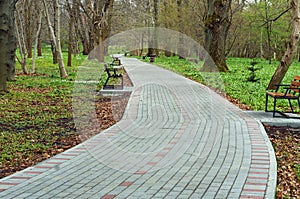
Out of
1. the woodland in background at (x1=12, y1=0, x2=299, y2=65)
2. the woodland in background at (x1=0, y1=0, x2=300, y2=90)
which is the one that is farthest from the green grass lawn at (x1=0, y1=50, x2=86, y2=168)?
the woodland in background at (x1=12, y1=0, x2=299, y2=65)

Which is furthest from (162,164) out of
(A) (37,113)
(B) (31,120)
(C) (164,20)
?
(C) (164,20)

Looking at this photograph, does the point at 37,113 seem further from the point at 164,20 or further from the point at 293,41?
the point at 164,20

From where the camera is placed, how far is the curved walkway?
455 centimetres

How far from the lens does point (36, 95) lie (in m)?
12.4

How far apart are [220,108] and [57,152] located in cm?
504

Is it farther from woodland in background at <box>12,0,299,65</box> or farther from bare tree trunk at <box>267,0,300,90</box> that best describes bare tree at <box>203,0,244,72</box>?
woodland in background at <box>12,0,299,65</box>

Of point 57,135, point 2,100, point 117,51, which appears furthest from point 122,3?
point 57,135

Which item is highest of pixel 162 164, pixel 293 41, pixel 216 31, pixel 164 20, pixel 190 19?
pixel 164 20

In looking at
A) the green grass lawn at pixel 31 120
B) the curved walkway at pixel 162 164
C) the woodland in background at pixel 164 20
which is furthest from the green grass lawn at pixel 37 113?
the woodland in background at pixel 164 20

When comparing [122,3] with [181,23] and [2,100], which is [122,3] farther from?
[2,100]

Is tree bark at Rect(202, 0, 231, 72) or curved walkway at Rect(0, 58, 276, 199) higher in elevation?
tree bark at Rect(202, 0, 231, 72)

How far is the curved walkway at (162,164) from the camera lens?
455 centimetres

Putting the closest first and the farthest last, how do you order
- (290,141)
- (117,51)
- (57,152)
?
(57,152) < (290,141) < (117,51)

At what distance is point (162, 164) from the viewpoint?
5.54m
